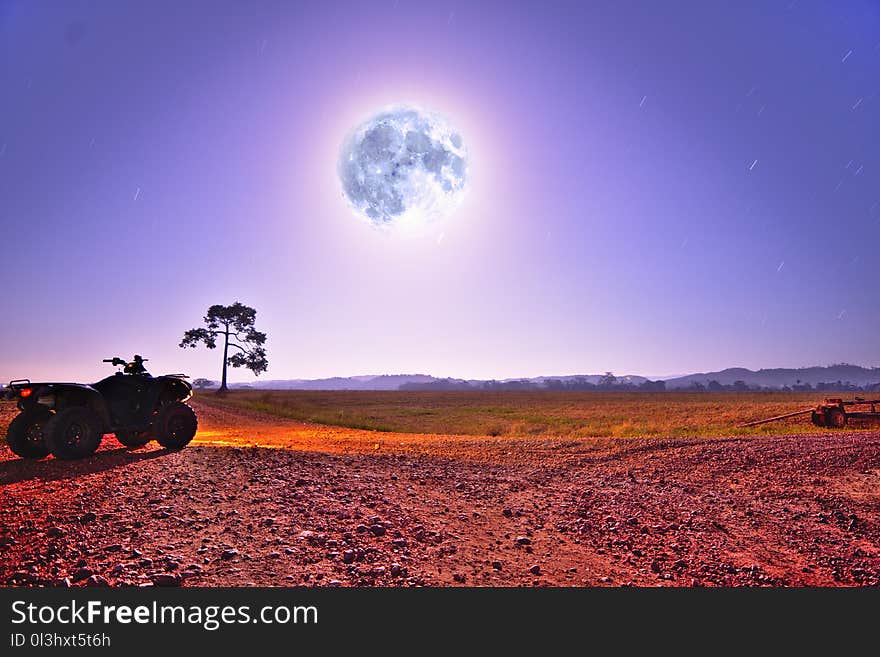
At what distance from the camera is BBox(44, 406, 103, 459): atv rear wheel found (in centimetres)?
1016

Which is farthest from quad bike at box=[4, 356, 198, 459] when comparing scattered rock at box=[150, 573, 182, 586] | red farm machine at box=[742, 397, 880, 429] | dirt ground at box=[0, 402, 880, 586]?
red farm machine at box=[742, 397, 880, 429]

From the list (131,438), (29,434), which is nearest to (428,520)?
(29,434)

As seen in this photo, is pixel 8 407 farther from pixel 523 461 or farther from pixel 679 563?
pixel 679 563

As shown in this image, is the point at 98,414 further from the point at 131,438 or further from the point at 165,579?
the point at 165,579

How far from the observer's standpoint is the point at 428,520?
26.0 ft

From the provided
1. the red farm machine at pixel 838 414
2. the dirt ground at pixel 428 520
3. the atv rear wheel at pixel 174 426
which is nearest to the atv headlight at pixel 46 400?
the dirt ground at pixel 428 520

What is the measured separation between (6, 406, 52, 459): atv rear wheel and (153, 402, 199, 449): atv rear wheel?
2317 millimetres

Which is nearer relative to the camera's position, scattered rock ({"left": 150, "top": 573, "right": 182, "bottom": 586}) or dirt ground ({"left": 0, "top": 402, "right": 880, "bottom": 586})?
scattered rock ({"left": 150, "top": 573, "right": 182, "bottom": 586})

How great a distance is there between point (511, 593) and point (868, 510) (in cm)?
819

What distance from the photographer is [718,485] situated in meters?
11.4

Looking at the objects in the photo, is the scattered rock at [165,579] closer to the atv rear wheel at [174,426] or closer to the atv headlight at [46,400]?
the atv headlight at [46,400]

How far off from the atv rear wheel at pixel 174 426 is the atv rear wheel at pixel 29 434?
7.60 ft

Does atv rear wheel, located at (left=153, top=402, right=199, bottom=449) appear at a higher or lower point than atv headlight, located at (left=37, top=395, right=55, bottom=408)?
lower

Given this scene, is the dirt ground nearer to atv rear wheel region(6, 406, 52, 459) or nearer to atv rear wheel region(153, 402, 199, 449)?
atv rear wheel region(6, 406, 52, 459)
